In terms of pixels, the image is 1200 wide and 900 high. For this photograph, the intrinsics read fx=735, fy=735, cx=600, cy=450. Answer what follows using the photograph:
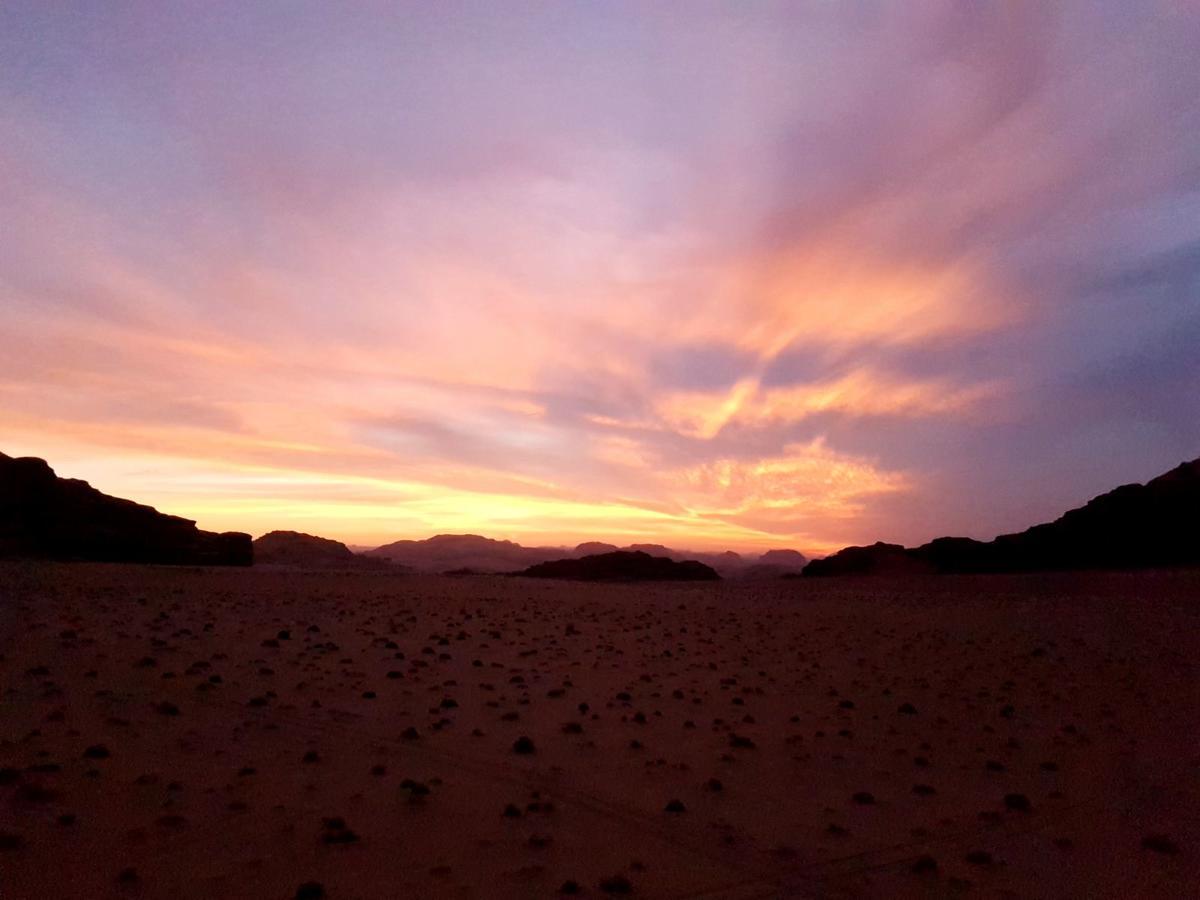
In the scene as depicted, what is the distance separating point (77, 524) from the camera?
1288 inches

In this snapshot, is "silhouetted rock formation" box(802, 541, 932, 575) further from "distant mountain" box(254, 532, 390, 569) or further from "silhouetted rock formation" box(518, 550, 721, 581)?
"distant mountain" box(254, 532, 390, 569)

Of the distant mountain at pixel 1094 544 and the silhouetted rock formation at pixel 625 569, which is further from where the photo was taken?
the silhouetted rock formation at pixel 625 569

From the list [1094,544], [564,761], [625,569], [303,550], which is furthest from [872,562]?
[303,550]

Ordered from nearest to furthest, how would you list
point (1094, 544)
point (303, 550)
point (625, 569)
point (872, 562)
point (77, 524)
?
point (77, 524) → point (1094, 544) → point (872, 562) → point (625, 569) → point (303, 550)

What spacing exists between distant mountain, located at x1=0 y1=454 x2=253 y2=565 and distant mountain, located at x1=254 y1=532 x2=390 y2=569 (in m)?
19.8

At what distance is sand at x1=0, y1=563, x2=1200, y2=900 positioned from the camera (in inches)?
236

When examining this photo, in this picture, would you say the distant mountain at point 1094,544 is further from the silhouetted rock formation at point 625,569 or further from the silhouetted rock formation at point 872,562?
the silhouetted rock formation at point 625,569

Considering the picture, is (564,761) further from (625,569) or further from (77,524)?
(625,569)

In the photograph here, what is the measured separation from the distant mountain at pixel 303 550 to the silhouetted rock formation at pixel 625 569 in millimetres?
14247

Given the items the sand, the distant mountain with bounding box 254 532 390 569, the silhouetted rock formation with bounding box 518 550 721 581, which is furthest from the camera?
the distant mountain with bounding box 254 532 390 569

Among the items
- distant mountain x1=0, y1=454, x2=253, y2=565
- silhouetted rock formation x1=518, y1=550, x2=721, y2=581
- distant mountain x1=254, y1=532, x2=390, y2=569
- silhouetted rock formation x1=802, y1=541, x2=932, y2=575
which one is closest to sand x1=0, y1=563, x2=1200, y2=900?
distant mountain x1=0, y1=454, x2=253, y2=565

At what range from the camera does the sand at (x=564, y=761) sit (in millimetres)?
5992


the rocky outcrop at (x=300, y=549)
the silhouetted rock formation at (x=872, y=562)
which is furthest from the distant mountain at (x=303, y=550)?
the silhouetted rock formation at (x=872, y=562)

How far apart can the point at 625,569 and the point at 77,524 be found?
3207 centimetres
